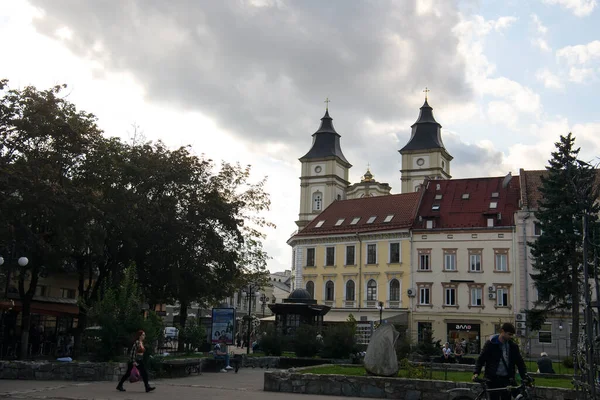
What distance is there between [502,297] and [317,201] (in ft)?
168

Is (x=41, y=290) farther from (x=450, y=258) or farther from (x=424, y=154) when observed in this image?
(x=424, y=154)

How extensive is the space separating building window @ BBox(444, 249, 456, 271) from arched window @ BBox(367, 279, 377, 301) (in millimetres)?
6908

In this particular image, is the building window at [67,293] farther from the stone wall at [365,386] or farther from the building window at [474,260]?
the building window at [474,260]

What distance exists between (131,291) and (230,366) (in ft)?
29.9

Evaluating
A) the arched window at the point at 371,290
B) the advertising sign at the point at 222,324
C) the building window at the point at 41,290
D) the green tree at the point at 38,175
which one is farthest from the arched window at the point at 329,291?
the green tree at the point at 38,175

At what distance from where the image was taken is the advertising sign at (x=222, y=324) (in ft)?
98.2

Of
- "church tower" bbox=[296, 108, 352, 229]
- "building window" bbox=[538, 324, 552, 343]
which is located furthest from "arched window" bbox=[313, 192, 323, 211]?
"building window" bbox=[538, 324, 552, 343]

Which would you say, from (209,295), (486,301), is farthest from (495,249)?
(209,295)

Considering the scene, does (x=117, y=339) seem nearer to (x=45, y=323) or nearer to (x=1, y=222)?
(x=1, y=222)

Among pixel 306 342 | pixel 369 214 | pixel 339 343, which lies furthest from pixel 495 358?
pixel 369 214

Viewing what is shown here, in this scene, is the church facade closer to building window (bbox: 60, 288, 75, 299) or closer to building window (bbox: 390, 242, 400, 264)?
building window (bbox: 390, 242, 400, 264)

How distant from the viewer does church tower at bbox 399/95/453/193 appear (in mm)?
99625

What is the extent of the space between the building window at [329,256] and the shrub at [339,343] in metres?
31.4

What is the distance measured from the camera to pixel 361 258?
5947 centimetres
